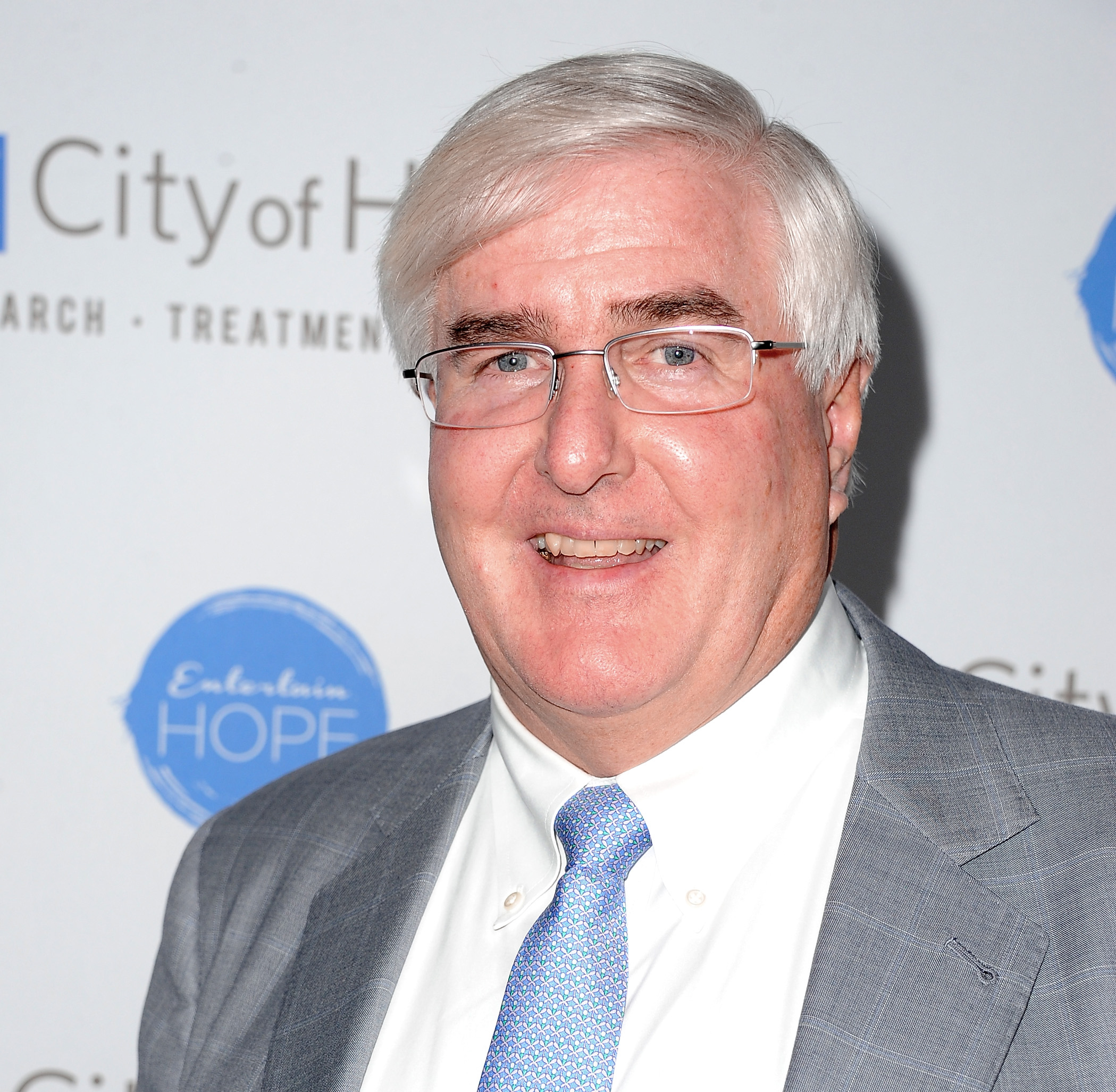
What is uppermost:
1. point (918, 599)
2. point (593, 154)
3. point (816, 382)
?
point (593, 154)

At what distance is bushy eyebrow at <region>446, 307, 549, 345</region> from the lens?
4.11ft

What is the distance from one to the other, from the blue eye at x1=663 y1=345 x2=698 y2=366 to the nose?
80 mm

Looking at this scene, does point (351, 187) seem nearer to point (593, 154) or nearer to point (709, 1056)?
point (593, 154)

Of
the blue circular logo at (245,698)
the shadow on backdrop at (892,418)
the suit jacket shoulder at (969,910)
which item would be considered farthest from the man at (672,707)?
the blue circular logo at (245,698)

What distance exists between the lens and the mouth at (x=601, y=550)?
1.26 metres

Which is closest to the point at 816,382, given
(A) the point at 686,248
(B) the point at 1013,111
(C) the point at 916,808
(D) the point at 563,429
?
(A) the point at 686,248

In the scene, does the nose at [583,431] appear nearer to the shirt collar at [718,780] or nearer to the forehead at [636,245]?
the forehead at [636,245]

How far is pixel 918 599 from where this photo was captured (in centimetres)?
205

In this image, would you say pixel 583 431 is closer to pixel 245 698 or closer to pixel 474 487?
pixel 474 487

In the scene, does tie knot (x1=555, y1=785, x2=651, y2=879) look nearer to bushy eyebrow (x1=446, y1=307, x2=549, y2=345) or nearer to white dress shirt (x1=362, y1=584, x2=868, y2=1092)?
white dress shirt (x1=362, y1=584, x2=868, y2=1092)

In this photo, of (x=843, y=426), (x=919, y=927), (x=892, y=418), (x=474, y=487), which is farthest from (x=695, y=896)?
(x=892, y=418)

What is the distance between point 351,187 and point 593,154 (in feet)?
3.06

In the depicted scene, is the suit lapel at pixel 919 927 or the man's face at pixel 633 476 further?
the man's face at pixel 633 476

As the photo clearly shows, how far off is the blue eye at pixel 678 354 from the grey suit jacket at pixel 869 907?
412 mm
